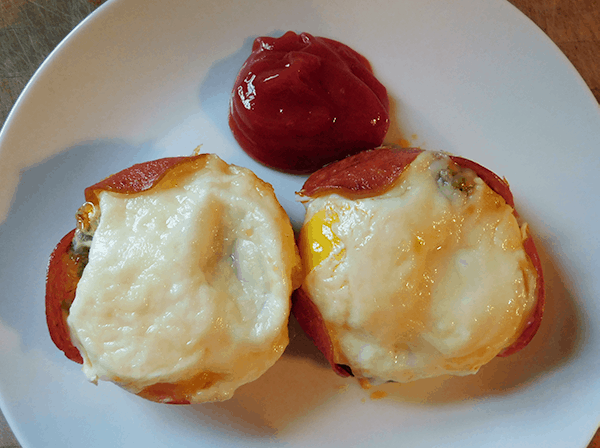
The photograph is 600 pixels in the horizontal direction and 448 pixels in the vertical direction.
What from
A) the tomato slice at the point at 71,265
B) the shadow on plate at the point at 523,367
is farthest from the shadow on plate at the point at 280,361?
the tomato slice at the point at 71,265

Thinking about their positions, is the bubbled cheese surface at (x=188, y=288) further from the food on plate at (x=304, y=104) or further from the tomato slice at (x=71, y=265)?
the food on plate at (x=304, y=104)

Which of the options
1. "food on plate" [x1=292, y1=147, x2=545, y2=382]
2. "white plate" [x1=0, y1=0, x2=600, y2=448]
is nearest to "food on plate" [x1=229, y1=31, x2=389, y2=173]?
"white plate" [x1=0, y1=0, x2=600, y2=448]

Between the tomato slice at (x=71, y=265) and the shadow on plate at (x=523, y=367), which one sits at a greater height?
the tomato slice at (x=71, y=265)

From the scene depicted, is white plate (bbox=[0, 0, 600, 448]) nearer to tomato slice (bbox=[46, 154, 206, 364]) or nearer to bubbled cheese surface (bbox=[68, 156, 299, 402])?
tomato slice (bbox=[46, 154, 206, 364])

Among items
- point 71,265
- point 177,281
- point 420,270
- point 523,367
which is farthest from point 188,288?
point 523,367

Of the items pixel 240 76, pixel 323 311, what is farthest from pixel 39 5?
pixel 323 311
